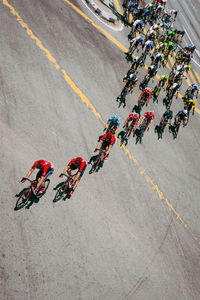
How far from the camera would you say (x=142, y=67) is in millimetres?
18281

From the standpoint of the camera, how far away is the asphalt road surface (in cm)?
754

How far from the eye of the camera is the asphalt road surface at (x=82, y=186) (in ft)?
24.7

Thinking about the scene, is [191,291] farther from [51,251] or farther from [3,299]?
[3,299]

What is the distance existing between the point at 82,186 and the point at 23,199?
2.47m

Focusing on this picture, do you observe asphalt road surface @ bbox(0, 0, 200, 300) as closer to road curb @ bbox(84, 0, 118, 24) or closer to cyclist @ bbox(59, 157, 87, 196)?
cyclist @ bbox(59, 157, 87, 196)

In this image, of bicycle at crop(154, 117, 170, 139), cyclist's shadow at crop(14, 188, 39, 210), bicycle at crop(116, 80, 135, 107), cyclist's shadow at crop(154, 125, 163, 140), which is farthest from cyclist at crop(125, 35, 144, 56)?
cyclist's shadow at crop(14, 188, 39, 210)

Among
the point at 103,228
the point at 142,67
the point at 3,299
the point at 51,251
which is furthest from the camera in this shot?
the point at 142,67

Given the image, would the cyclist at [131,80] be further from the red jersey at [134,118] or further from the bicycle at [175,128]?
the bicycle at [175,128]

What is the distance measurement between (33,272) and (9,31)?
11949 millimetres

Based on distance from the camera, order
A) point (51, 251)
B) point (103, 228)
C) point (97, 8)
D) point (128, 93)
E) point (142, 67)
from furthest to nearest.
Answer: point (97, 8), point (142, 67), point (128, 93), point (103, 228), point (51, 251)

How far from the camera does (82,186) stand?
9781mm

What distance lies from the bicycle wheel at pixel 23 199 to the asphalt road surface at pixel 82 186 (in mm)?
197

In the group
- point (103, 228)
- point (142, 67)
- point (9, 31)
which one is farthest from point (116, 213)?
point (142, 67)

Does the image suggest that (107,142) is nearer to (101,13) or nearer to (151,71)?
(151,71)
